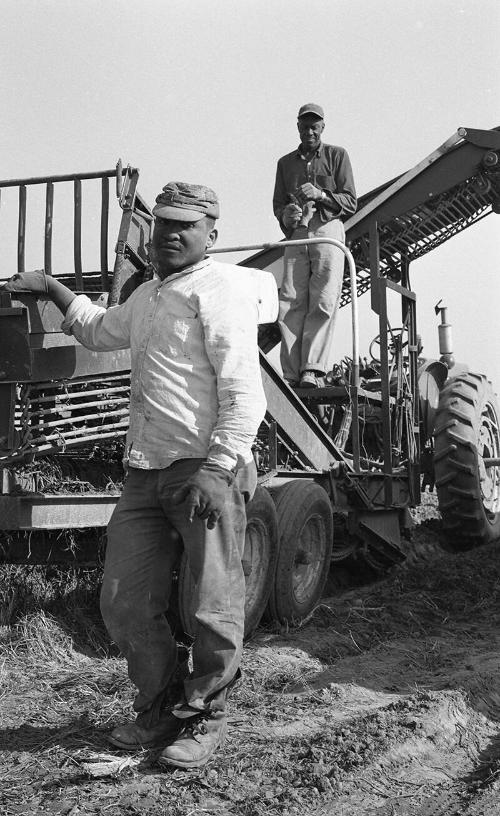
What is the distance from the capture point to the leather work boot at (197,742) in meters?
3.29

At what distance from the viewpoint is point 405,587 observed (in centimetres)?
737

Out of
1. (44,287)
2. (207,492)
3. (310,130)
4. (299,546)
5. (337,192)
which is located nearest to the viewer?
(207,492)

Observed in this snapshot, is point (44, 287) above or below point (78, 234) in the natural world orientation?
below

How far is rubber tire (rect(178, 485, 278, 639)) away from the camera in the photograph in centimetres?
548

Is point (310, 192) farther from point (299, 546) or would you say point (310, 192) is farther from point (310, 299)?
point (299, 546)

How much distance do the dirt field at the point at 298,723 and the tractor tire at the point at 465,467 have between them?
1.47 meters

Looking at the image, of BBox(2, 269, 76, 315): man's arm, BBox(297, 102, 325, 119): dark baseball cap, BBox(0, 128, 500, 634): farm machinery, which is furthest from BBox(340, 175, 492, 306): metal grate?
BBox(2, 269, 76, 315): man's arm

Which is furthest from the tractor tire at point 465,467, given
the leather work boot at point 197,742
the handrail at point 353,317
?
the leather work boot at point 197,742

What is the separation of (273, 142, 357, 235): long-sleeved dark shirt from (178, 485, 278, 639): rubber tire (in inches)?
110

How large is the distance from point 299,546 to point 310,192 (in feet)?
9.29

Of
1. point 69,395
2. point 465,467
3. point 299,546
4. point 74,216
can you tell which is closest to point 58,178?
point 74,216

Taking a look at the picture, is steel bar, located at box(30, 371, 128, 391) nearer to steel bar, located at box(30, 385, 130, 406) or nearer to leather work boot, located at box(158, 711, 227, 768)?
steel bar, located at box(30, 385, 130, 406)

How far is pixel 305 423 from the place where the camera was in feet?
21.6

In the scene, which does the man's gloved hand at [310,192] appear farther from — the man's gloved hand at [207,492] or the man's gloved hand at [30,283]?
the man's gloved hand at [207,492]
